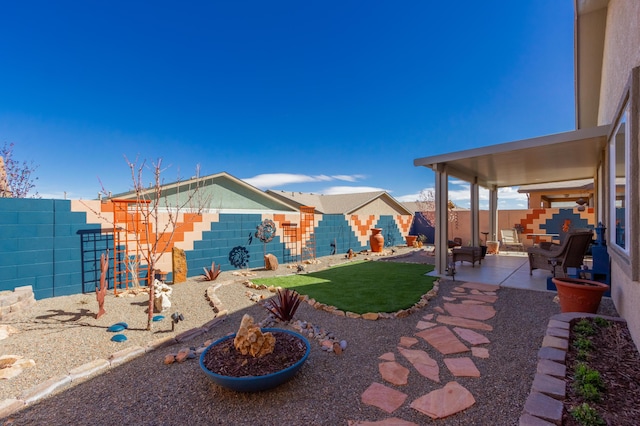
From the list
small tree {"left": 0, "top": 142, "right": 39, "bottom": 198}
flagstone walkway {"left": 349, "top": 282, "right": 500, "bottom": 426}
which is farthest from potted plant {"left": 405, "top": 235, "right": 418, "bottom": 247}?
small tree {"left": 0, "top": 142, "right": 39, "bottom": 198}

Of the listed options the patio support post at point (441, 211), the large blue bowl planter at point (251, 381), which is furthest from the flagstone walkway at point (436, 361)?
the patio support post at point (441, 211)

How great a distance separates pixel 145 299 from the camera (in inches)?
198

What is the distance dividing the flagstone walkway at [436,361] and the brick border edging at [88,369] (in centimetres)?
237

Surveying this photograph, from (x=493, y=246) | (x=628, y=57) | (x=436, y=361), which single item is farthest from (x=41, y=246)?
(x=493, y=246)

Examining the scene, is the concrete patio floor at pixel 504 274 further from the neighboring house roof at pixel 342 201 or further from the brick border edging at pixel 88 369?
the neighboring house roof at pixel 342 201

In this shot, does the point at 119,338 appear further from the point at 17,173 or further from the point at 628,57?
the point at 17,173

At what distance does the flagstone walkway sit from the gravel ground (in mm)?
60

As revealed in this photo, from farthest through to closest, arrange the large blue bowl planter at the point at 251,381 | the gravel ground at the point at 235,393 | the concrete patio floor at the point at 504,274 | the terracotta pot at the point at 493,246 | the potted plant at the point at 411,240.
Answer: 1. the potted plant at the point at 411,240
2. the terracotta pot at the point at 493,246
3. the concrete patio floor at the point at 504,274
4. the large blue bowl planter at the point at 251,381
5. the gravel ground at the point at 235,393

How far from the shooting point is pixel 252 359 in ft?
7.82

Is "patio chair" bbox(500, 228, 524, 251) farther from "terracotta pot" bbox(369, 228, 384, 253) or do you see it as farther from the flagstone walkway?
the flagstone walkway

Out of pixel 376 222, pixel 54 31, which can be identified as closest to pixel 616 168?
pixel 376 222

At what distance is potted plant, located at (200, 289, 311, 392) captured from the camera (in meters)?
2.13

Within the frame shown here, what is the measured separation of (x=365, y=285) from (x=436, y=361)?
2.98 metres

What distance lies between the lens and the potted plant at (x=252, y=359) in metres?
2.13
